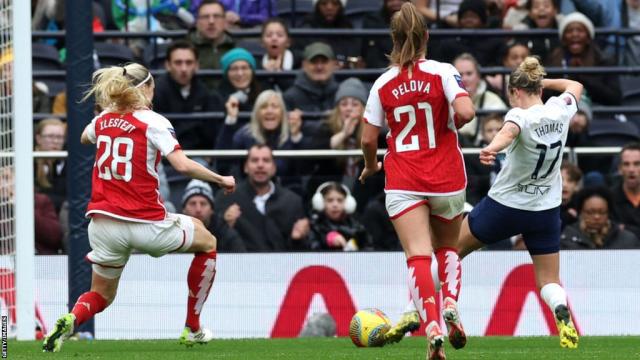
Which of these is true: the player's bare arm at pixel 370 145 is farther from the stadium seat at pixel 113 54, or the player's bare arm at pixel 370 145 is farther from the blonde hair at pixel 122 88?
the stadium seat at pixel 113 54

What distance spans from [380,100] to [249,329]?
15.9ft

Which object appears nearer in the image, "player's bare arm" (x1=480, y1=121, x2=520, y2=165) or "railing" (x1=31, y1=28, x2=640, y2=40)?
"player's bare arm" (x1=480, y1=121, x2=520, y2=165)

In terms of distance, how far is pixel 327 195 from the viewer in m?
12.9

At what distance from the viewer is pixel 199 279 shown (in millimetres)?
9422

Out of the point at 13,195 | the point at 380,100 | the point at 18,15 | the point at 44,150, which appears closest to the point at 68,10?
the point at 18,15

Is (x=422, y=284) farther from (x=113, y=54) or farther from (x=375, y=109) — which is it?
(x=113, y=54)

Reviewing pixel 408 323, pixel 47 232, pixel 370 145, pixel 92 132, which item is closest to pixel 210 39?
pixel 47 232

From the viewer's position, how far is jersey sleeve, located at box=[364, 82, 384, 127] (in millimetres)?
8258

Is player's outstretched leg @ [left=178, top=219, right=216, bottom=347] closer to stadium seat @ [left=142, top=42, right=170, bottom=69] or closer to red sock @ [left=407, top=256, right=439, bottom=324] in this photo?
red sock @ [left=407, top=256, right=439, bottom=324]

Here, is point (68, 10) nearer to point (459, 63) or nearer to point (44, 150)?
point (44, 150)

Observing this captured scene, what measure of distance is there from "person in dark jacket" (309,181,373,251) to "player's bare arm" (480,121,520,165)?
4.00 m

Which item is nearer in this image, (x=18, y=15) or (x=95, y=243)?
(x=95, y=243)

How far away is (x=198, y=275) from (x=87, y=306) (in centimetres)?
75

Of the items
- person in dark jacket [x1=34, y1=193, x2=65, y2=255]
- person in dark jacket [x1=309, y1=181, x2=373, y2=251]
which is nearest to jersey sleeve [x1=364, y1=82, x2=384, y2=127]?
person in dark jacket [x1=309, y1=181, x2=373, y2=251]
